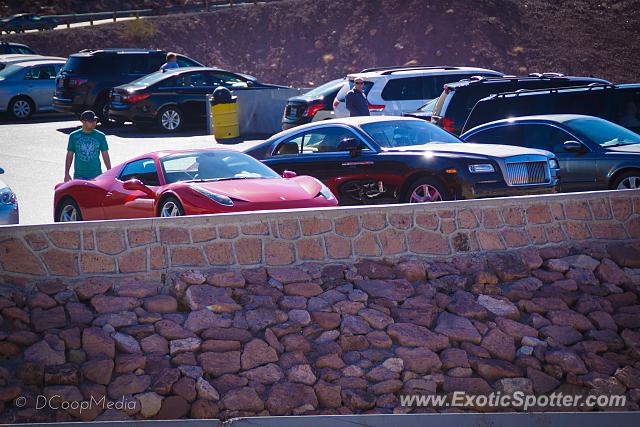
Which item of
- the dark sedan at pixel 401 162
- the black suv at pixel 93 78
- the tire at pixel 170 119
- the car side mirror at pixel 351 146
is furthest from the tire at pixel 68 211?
the black suv at pixel 93 78

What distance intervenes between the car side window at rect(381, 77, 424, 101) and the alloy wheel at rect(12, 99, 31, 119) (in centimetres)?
1274

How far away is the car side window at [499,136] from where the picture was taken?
14914 mm

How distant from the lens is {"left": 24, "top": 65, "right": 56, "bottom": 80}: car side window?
27906 mm

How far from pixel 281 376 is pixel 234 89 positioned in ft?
57.6

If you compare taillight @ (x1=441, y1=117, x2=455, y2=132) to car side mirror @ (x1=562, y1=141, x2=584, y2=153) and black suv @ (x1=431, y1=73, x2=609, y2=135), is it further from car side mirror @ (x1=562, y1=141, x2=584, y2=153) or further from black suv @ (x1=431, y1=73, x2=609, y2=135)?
car side mirror @ (x1=562, y1=141, x2=584, y2=153)

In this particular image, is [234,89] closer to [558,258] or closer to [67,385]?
[558,258]

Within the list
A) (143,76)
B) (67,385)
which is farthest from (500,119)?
(143,76)

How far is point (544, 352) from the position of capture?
962 cm

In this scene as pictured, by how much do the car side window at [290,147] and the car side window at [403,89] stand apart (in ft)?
20.7

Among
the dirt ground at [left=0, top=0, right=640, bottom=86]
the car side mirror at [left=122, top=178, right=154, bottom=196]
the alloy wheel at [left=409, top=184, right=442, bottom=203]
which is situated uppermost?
the car side mirror at [left=122, top=178, right=154, bottom=196]

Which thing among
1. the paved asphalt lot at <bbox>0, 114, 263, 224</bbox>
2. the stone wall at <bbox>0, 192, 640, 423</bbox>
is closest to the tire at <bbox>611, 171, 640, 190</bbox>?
the stone wall at <bbox>0, 192, 640, 423</bbox>

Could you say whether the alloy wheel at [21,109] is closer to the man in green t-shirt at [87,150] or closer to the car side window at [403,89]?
the car side window at [403,89]

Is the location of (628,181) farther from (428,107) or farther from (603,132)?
(428,107)

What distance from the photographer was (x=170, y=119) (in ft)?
82.3
